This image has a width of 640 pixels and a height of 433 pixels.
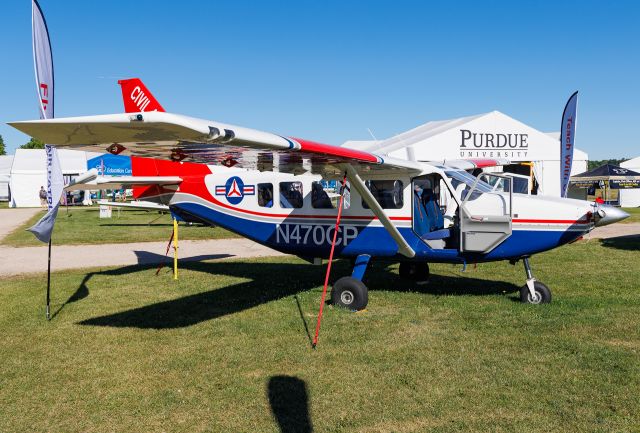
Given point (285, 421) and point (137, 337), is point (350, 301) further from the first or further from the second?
point (285, 421)

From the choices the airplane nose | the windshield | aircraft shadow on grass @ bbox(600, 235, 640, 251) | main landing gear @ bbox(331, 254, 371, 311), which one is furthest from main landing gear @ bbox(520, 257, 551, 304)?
aircraft shadow on grass @ bbox(600, 235, 640, 251)

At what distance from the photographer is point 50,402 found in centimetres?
502

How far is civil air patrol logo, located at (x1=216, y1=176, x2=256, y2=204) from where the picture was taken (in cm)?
1016

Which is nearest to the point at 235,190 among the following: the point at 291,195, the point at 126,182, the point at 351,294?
the point at 291,195

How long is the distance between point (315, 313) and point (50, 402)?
397cm

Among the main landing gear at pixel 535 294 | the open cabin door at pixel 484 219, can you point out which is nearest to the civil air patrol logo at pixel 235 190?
the open cabin door at pixel 484 219

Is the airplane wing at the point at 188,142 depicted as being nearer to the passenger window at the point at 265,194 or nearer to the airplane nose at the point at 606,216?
the passenger window at the point at 265,194

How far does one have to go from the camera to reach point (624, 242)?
53.8 feet

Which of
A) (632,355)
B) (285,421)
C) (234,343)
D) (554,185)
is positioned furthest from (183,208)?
(554,185)

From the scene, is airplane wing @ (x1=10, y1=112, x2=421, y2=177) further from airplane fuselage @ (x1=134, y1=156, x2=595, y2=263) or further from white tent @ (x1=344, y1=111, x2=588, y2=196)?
white tent @ (x1=344, y1=111, x2=588, y2=196)

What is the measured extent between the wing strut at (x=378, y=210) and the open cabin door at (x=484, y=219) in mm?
900

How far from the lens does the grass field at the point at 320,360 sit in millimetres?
4602

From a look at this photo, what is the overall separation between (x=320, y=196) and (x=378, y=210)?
4.74ft

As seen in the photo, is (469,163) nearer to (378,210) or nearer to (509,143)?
(378,210)
